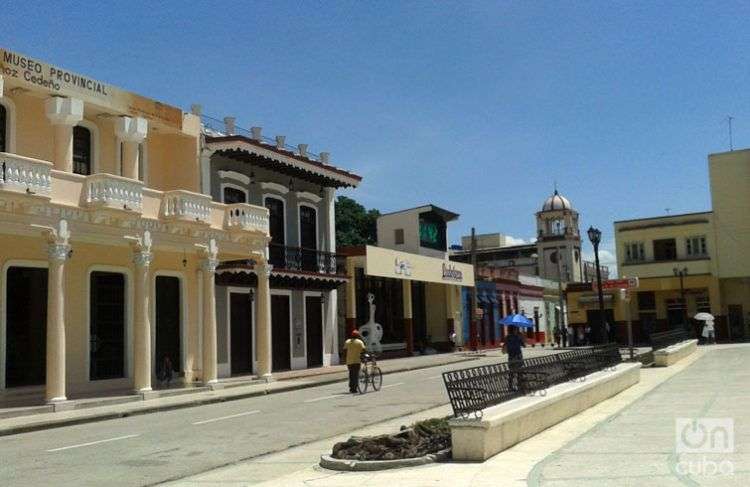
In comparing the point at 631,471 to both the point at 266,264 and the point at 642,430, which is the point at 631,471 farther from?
the point at 266,264

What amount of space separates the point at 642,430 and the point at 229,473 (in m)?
5.89

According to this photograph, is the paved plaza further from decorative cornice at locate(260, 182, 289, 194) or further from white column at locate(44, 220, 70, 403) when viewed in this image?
decorative cornice at locate(260, 182, 289, 194)

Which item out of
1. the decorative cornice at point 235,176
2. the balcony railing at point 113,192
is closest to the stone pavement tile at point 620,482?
the balcony railing at point 113,192

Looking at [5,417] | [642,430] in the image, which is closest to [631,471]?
[642,430]

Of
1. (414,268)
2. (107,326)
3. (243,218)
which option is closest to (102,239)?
(107,326)

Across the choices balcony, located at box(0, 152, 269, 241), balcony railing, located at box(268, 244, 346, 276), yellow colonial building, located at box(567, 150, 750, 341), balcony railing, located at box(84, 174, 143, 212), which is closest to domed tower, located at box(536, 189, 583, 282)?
yellow colonial building, located at box(567, 150, 750, 341)

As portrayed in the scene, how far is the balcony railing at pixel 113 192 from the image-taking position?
20142 mm

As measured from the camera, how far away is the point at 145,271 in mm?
21859

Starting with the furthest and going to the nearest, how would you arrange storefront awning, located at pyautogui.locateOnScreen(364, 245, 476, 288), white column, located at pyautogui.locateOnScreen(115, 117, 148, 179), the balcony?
storefront awning, located at pyautogui.locateOnScreen(364, 245, 476, 288), white column, located at pyautogui.locateOnScreen(115, 117, 148, 179), the balcony

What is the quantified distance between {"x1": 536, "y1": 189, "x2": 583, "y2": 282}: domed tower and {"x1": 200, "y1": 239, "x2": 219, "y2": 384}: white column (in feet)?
205

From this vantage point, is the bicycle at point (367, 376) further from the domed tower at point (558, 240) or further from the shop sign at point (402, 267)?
the domed tower at point (558, 240)

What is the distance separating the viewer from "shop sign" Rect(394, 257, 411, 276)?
124 ft

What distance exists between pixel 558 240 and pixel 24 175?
72164mm

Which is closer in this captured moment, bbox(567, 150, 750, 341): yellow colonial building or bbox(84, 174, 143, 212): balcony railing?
bbox(84, 174, 143, 212): balcony railing
